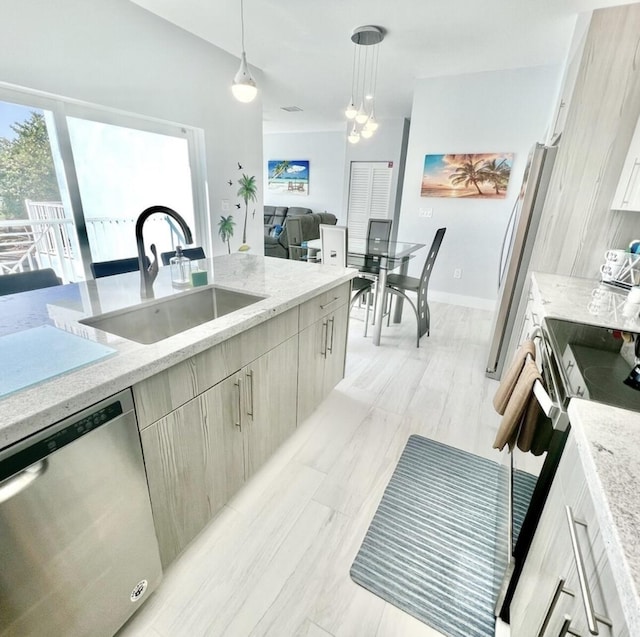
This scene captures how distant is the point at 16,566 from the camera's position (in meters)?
0.71

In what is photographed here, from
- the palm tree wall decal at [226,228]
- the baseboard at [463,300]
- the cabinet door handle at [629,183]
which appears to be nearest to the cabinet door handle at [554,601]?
the cabinet door handle at [629,183]

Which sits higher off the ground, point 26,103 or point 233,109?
point 233,109

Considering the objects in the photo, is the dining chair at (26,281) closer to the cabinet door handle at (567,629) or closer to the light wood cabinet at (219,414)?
the light wood cabinet at (219,414)

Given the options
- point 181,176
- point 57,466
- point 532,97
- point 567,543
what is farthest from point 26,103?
point 532,97

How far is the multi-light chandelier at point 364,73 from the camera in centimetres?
288

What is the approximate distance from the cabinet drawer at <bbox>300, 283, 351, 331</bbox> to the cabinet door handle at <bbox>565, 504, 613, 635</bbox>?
4.11ft

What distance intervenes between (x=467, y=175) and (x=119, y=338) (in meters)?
4.21

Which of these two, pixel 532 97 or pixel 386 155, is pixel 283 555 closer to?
pixel 532 97

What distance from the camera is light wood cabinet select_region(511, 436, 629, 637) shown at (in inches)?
20.2

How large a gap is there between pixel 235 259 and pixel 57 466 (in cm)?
169

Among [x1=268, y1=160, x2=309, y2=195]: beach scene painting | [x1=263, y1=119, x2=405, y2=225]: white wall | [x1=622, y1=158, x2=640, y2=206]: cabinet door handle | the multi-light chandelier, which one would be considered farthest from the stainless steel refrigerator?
[x1=268, y1=160, x2=309, y2=195]: beach scene painting

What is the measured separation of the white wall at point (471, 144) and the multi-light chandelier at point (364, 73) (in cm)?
66

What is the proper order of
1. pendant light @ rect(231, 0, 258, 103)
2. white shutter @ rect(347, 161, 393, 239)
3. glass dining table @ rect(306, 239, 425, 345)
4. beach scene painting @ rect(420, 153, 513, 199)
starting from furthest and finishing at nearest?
white shutter @ rect(347, 161, 393, 239) < beach scene painting @ rect(420, 153, 513, 199) < glass dining table @ rect(306, 239, 425, 345) < pendant light @ rect(231, 0, 258, 103)

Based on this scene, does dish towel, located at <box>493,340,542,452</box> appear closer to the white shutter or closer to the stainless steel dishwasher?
the stainless steel dishwasher
